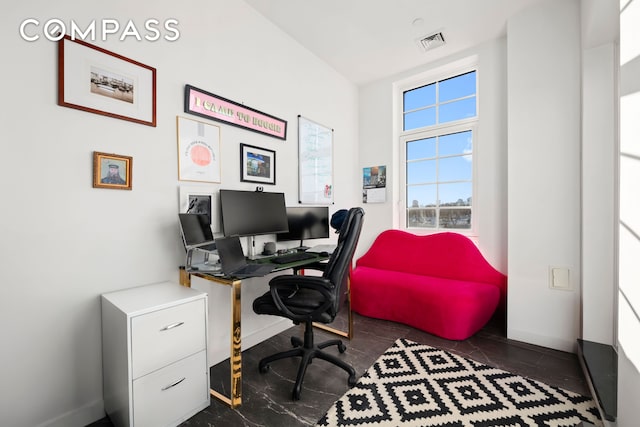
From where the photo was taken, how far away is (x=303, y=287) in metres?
1.80

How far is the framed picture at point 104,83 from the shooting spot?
4.77 ft

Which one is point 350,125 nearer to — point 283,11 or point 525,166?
point 283,11

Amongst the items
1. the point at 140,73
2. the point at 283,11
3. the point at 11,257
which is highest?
the point at 283,11

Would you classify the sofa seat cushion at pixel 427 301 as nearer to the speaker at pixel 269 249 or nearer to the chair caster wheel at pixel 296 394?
the speaker at pixel 269 249

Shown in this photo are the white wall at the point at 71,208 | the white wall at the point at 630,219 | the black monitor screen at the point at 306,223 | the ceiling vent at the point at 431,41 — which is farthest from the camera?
the ceiling vent at the point at 431,41

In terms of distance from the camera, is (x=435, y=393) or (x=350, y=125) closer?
(x=435, y=393)

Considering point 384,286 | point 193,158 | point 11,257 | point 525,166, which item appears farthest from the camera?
point 384,286

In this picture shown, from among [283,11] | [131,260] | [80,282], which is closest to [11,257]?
[80,282]

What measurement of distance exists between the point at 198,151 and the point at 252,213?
0.63m

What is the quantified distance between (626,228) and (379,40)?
9.02 ft

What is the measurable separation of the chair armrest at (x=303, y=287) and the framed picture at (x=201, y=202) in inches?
29.3

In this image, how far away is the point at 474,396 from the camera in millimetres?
1712

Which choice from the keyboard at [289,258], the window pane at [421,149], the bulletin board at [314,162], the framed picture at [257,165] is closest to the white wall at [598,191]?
the window pane at [421,149]

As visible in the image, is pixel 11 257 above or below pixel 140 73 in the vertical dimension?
below
